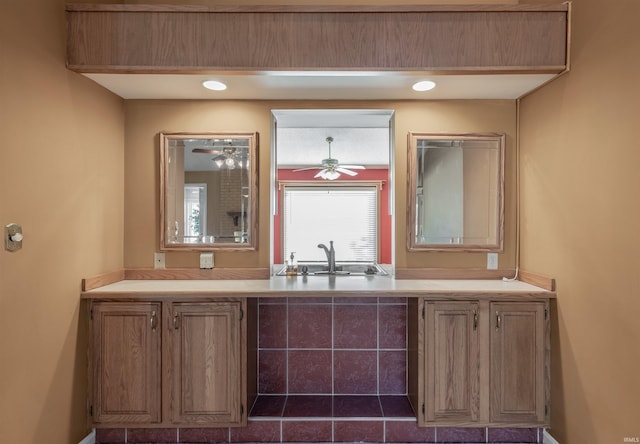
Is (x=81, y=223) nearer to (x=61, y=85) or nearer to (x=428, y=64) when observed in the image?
(x=61, y=85)

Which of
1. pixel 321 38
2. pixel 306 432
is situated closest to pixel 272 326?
pixel 306 432

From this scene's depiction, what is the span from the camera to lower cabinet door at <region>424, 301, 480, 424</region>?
2.02 meters

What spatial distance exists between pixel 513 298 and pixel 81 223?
97.2 inches

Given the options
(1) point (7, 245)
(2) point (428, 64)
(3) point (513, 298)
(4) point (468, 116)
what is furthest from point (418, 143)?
(1) point (7, 245)

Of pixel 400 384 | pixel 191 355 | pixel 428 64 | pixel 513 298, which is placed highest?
pixel 428 64

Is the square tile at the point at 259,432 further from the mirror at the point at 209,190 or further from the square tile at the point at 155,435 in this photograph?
the mirror at the point at 209,190

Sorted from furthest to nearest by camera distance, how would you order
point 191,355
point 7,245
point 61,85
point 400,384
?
point 400,384, point 191,355, point 61,85, point 7,245

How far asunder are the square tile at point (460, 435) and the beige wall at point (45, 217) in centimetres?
206

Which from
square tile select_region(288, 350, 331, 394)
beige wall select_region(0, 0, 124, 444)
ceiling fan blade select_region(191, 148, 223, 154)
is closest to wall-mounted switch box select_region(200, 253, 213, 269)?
beige wall select_region(0, 0, 124, 444)

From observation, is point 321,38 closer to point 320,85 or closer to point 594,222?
point 320,85

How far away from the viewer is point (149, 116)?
250cm

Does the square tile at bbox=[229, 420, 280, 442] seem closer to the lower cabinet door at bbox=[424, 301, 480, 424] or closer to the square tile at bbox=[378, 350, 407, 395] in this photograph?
the square tile at bbox=[378, 350, 407, 395]

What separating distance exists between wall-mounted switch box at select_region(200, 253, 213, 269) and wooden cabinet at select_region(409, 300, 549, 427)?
1.42 metres

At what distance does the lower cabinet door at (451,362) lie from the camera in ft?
6.63
